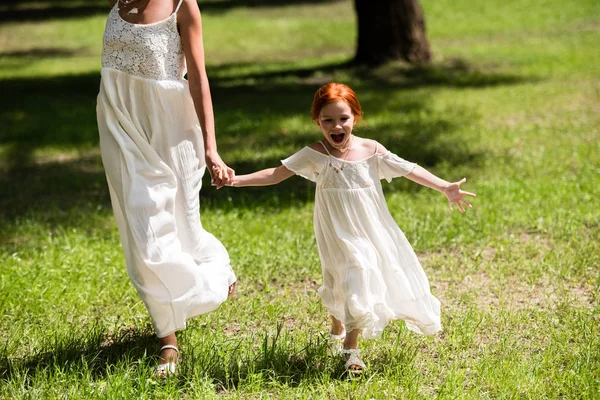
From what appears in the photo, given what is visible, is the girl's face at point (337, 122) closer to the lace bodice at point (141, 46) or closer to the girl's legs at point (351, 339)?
the lace bodice at point (141, 46)

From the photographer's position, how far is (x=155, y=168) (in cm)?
432

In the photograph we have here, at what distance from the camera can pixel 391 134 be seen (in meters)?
10.9

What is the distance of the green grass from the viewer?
14.2ft

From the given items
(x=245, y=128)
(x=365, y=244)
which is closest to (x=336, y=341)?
(x=365, y=244)

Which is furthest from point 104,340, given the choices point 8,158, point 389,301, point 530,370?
point 8,158

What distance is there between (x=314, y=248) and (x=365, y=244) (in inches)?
88.4

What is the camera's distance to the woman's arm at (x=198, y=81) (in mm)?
4328

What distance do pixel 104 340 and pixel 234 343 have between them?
77 centimetres

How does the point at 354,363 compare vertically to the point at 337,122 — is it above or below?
below

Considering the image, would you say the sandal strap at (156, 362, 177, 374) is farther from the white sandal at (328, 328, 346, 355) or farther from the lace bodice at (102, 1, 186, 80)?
the lace bodice at (102, 1, 186, 80)

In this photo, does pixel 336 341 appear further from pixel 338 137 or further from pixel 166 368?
pixel 338 137

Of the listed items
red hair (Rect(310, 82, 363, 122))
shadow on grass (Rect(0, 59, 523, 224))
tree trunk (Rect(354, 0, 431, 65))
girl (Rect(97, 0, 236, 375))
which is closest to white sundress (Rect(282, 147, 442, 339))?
red hair (Rect(310, 82, 363, 122))

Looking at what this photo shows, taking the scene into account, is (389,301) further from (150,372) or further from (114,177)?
(114,177)

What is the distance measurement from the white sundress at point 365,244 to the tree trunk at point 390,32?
11.8 m
